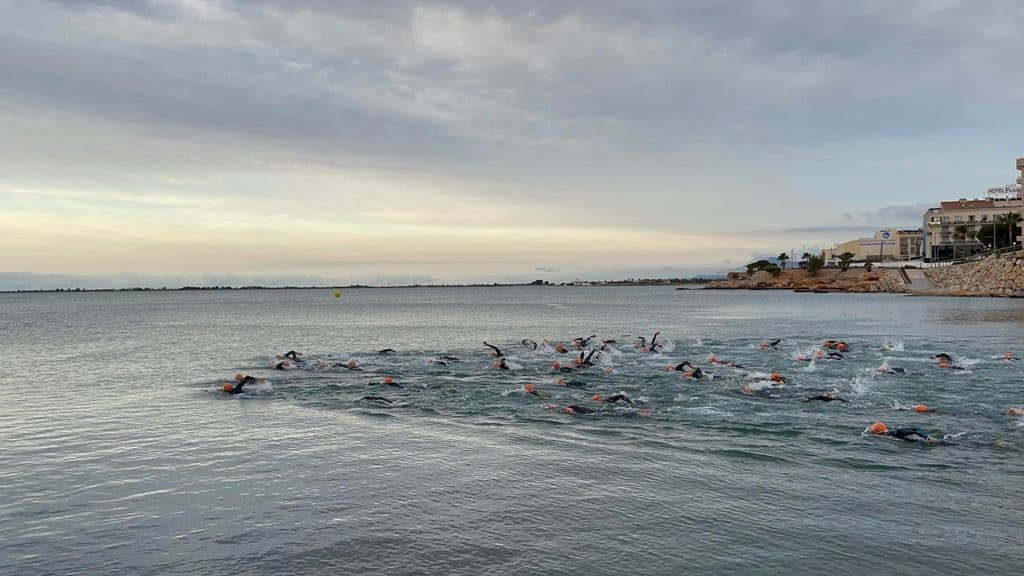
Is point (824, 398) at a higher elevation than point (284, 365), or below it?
higher

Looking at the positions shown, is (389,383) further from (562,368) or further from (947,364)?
(947,364)

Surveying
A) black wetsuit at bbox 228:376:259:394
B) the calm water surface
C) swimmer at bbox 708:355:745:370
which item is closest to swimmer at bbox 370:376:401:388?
the calm water surface

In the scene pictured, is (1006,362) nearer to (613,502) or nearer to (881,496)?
(881,496)

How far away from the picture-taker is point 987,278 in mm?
106188

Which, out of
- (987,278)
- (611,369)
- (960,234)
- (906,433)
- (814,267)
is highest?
(960,234)

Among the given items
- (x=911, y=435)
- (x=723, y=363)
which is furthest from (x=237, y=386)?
(x=911, y=435)

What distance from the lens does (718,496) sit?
1216 cm

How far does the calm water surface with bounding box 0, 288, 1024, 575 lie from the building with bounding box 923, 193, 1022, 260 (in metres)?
166

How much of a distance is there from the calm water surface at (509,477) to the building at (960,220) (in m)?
166

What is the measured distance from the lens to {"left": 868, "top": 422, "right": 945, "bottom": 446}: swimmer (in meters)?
16.2

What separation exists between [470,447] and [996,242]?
537ft

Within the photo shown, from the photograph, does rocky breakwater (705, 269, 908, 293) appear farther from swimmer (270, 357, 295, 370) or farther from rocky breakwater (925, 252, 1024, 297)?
swimmer (270, 357, 295, 370)

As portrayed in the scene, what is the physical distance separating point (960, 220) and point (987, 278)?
79.5 metres

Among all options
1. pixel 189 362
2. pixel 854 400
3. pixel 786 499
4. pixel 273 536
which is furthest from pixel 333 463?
pixel 189 362
